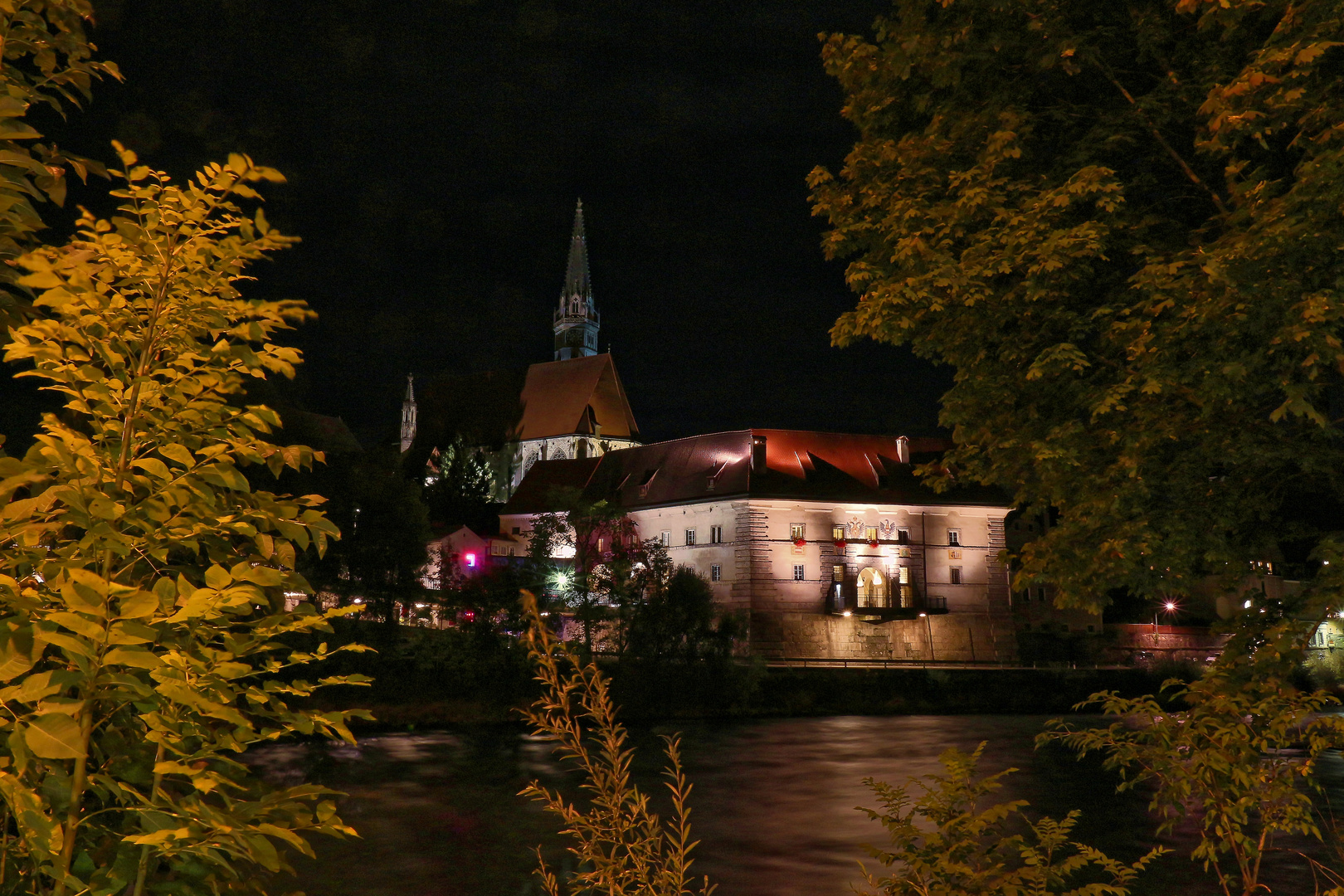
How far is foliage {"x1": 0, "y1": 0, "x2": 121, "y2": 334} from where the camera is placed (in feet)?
8.32

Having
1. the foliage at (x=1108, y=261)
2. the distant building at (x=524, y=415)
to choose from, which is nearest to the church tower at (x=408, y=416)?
the distant building at (x=524, y=415)

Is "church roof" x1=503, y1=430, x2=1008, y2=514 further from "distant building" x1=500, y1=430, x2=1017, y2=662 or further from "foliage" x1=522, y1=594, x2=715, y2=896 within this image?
"foliage" x1=522, y1=594, x2=715, y2=896

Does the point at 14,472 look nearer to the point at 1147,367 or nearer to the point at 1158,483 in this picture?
the point at 1147,367

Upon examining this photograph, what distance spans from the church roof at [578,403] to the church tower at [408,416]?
15.4 metres

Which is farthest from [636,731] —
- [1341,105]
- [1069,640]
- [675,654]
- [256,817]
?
[256,817]

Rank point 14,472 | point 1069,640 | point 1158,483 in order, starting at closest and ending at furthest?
point 14,472, point 1158,483, point 1069,640

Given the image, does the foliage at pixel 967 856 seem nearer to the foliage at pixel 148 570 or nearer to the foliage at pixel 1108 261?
the foliage at pixel 148 570

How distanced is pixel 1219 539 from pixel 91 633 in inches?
333

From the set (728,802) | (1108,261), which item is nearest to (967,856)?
(1108,261)

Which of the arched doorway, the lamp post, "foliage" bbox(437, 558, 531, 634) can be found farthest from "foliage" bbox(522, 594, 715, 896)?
the lamp post

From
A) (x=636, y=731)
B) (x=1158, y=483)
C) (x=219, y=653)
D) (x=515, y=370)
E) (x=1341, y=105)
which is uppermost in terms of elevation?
(x=515, y=370)

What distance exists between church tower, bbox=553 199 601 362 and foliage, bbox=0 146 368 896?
368 ft

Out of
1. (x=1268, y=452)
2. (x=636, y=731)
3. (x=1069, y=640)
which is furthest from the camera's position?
(x=1069, y=640)

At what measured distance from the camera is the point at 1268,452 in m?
7.81
